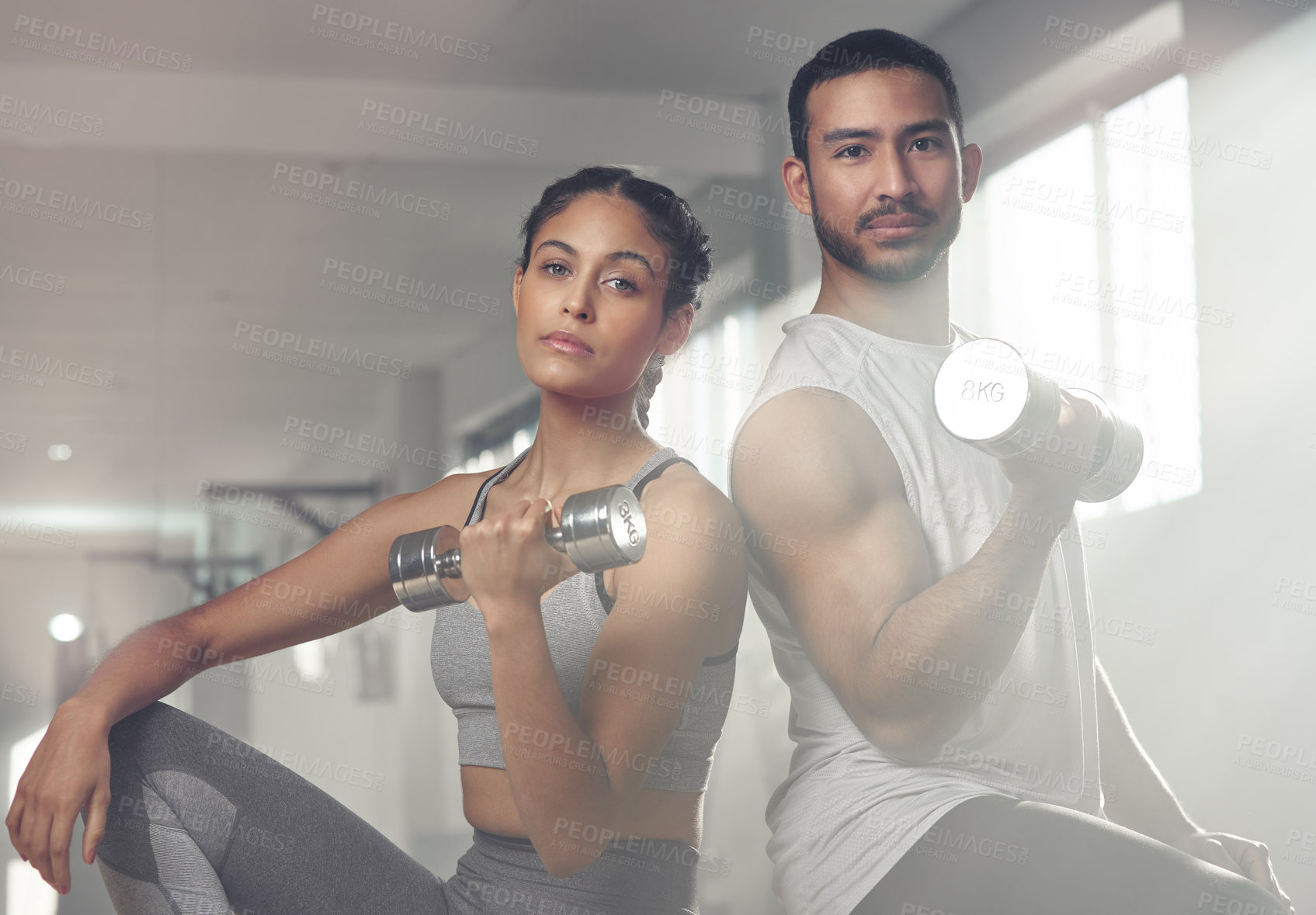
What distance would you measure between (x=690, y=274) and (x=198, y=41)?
191cm

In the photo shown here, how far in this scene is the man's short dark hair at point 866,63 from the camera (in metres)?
1.33

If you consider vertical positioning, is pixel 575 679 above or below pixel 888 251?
below

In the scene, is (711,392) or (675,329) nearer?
(675,329)

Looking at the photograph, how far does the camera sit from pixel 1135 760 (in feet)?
4.30

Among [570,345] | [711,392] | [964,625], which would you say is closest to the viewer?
[964,625]

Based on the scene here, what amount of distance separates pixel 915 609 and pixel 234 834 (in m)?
0.65

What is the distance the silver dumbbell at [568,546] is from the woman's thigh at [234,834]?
222mm

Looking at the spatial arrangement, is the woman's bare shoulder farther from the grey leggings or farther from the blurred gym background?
the blurred gym background

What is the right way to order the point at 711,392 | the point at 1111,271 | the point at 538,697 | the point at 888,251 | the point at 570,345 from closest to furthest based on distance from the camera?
1. the point at 538,697
2. the point at 570,345
3. the point at 888,251
4. the point at 1111,271
5. the point at 711,392

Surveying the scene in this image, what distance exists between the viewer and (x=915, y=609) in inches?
40.6

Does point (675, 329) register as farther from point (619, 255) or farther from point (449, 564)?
point (449, 564)

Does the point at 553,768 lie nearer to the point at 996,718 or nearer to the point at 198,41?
the point at 996,718

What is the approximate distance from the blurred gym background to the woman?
1122 mm

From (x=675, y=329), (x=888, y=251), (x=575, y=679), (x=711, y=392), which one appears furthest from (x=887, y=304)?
(x=711, y=392)
